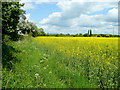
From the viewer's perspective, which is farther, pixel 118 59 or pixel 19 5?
pixel 19 5

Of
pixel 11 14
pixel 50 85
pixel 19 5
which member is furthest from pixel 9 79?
pixel 19 5

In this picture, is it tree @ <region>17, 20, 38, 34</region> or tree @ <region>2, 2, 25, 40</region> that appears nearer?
tree @ <region>2, 2, 25, 40</region>

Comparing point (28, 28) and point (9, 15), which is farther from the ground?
point (28, 28)

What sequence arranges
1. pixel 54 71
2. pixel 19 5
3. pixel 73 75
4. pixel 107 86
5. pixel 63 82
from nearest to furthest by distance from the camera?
pixel 107 86 → pixel 63 82 → pixel 73 75 → pixel 54 71 → pixel 19 5

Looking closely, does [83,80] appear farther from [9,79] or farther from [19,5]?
[19,5]

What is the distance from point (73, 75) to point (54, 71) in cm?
121

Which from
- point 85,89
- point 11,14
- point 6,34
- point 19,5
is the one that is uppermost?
point 19,5

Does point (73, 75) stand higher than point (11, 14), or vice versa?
point (11, 14)

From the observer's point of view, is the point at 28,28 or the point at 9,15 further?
the point at 28,28

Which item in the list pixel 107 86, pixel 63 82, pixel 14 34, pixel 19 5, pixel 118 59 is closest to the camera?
pixel 107 86

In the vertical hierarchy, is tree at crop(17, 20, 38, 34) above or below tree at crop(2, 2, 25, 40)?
above

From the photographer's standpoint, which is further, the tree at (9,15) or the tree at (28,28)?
the tree at (28,28)

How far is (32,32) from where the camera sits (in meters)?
51.0

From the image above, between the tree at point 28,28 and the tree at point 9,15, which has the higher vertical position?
the tree at point 28,28
